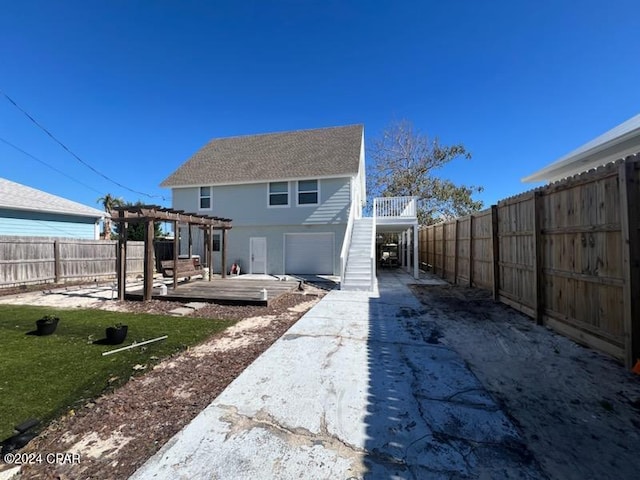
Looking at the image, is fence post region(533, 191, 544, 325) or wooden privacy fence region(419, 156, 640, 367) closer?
wooden privacy fence region(419, 156, 640, 367)

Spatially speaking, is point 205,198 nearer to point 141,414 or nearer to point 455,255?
point 455,255

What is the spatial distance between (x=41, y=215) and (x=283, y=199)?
1118 cm

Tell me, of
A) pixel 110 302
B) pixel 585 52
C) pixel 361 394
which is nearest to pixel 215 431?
pixel 361 394

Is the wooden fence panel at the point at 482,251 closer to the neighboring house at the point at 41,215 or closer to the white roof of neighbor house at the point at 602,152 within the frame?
the white roof of neighbor house at the point at 602,152

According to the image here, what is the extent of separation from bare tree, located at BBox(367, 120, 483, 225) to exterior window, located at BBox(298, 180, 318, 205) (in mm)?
12027

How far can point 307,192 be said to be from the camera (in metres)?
14.4

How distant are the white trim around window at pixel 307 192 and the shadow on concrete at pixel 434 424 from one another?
34.9 ft

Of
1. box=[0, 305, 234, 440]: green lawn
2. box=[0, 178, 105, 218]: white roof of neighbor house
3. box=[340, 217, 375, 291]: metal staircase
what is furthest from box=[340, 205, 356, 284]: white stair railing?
box=[0, 178, 105, 218]: white roof of neighbor house

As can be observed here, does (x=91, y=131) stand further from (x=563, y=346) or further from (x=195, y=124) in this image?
(x=563, y=346)

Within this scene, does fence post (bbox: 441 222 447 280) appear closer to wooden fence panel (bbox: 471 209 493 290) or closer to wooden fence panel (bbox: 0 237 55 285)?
wooden fence panel (bbox: 471 209 493 290)

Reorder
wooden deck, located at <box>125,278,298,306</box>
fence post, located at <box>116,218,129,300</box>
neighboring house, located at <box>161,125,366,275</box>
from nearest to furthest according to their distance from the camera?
1. wooden deck, located at <box>125,278,298,306</box>
2. fence post, located at <box>116,218,129,300</box>
3. neighboring house, located at <box>161,125,366,275</box>

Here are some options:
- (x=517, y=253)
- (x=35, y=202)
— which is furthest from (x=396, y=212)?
(x=35, y=202)

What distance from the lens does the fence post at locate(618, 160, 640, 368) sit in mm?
3443

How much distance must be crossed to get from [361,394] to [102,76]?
16.7 m
